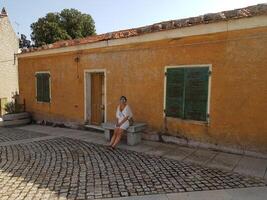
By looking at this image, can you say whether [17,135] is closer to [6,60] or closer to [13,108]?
[13,108]

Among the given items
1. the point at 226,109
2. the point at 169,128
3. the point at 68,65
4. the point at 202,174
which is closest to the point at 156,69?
the point at 169,128

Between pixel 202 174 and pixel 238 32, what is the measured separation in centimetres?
328

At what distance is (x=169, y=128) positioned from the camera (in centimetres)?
725

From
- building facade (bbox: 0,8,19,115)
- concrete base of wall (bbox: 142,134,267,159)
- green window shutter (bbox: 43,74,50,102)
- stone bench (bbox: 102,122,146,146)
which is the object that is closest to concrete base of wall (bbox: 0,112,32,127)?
green window shutter (bbox: 43,74,50,102)

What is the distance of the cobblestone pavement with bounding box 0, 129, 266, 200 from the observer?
14.2 ft

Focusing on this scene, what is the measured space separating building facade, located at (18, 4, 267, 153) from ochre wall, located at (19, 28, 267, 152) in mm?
21

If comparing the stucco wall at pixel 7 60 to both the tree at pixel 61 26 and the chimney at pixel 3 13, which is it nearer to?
the chimney at pixel 3 13

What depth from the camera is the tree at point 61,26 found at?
27984mm

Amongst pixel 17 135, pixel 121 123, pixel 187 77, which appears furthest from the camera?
pixel 17 135

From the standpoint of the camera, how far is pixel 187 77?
6.71m

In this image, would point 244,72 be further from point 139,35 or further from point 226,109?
point 139,35

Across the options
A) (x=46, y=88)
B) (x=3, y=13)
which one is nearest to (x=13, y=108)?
(x=46, y=88)

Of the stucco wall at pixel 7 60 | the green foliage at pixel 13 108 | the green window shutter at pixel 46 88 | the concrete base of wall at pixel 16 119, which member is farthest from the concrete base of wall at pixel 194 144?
the stucco wall at pixel 7 60

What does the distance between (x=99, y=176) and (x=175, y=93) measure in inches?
126
